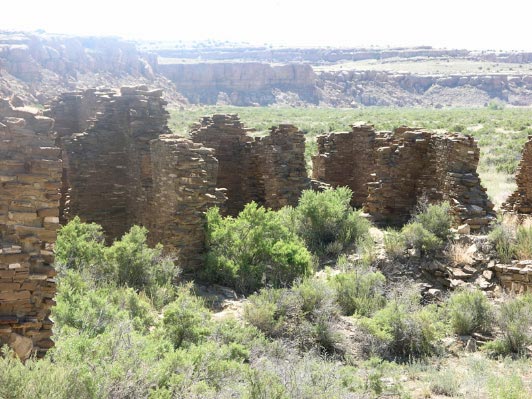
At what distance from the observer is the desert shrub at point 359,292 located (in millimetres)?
9438

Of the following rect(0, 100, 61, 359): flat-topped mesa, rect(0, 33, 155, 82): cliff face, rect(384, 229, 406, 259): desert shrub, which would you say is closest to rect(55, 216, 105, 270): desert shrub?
rect(0, 100, 61, 359): flat-topped mesa

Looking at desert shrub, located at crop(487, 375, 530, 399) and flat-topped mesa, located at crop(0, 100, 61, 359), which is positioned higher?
flat-topped mesa, located at crop(0, 100, 61, 359)

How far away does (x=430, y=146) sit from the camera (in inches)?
536

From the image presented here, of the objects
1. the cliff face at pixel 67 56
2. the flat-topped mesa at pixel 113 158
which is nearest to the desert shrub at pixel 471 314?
the flat-topped mesa at pixel 113 158

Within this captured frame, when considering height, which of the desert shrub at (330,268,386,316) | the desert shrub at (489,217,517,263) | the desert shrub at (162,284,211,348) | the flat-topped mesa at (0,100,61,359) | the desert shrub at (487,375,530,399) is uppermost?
the flat-topped mesa at (0,100,61,359)

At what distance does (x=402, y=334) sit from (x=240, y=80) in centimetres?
9342

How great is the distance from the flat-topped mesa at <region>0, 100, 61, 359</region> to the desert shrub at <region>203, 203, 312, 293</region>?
192 inches

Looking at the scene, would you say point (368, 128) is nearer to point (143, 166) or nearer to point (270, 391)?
point (143, 166)

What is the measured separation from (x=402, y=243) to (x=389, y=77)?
93.4 metres

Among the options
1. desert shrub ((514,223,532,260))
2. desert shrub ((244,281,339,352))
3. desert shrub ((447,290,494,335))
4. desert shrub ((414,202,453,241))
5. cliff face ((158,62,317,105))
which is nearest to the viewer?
desert shrub ((244,281,339,352))

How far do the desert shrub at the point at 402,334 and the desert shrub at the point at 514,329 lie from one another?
852mm

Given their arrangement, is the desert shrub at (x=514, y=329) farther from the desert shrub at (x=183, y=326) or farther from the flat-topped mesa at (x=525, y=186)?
the flat-topped mesa at (x=525, y=186)

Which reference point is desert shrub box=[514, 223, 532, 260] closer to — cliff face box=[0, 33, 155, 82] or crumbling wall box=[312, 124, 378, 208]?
crumbling wall box=[312, 124, 378, 208]

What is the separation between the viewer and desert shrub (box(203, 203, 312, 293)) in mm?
10648
